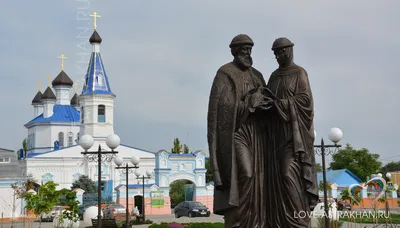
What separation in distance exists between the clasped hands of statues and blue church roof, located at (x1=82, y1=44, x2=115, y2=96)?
153 ft

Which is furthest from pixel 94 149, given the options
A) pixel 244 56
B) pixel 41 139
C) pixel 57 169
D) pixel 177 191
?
pixel 244 56

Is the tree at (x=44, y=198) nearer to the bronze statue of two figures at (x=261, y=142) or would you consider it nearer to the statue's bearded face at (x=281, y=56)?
the bronze statue of two figures at (x=261, y=142)

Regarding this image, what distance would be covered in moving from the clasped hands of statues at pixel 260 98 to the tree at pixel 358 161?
4760 centimetres

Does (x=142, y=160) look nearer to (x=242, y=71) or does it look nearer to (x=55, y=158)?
(x=55, y=158)

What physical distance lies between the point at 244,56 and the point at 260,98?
18.5 inches

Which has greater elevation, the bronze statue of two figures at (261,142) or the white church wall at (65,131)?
the white church wall at (65,131)

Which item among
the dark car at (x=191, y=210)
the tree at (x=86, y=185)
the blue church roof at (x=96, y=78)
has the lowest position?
the dark car at (x=191, y=210)

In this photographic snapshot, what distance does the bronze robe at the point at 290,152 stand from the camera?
5102mm

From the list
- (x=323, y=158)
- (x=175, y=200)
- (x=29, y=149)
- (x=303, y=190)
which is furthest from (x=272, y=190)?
(x=29, y=149)

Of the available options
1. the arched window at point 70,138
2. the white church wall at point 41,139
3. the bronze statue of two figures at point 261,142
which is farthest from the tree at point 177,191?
the bronze statue of two figures at point 261,142

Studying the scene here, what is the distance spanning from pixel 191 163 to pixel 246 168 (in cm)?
3756

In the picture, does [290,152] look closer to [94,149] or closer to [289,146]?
[289,146]

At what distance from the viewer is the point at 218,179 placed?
16.7 ft

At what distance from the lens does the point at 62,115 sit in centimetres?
6147
